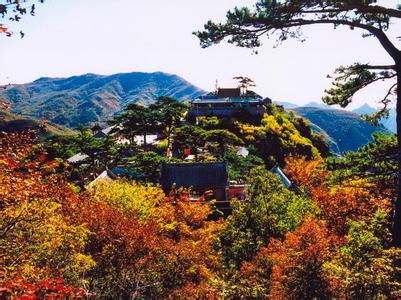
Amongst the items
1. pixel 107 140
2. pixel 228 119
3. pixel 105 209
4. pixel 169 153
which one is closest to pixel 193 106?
pixel 228 119

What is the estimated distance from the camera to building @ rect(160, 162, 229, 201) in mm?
52438

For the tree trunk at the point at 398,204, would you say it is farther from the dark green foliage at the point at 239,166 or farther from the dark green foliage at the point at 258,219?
the dark green foliage at the point at 239,166

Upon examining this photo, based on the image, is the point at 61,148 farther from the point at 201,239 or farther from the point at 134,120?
the point at 201,239

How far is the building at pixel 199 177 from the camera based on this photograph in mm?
52438

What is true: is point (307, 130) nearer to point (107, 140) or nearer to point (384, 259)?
point (107, 140)

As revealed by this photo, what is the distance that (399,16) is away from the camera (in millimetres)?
14102

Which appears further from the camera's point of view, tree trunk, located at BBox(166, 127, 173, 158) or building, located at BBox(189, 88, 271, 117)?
building, located at BBox(189, 88, 271, 117)

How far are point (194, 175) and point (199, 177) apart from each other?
752 millimetres

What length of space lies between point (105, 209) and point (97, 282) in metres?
5.49

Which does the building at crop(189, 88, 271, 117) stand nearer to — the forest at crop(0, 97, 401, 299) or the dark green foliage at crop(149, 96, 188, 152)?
the dark green foliage at crop(149, 96, 188, 152)

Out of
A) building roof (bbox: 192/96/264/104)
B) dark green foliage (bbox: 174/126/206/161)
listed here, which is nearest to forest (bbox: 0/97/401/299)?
dark green foliage (bbox: 174/126/206/161)

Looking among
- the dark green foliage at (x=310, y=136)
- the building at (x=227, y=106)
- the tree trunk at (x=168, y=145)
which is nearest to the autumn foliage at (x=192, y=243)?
the tree trunk at (x=168, y=145)

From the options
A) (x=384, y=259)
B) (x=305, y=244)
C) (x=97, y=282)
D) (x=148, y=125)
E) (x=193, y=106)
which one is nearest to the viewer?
(x=384, y=259)

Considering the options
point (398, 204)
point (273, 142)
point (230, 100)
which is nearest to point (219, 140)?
point (273, 142)
